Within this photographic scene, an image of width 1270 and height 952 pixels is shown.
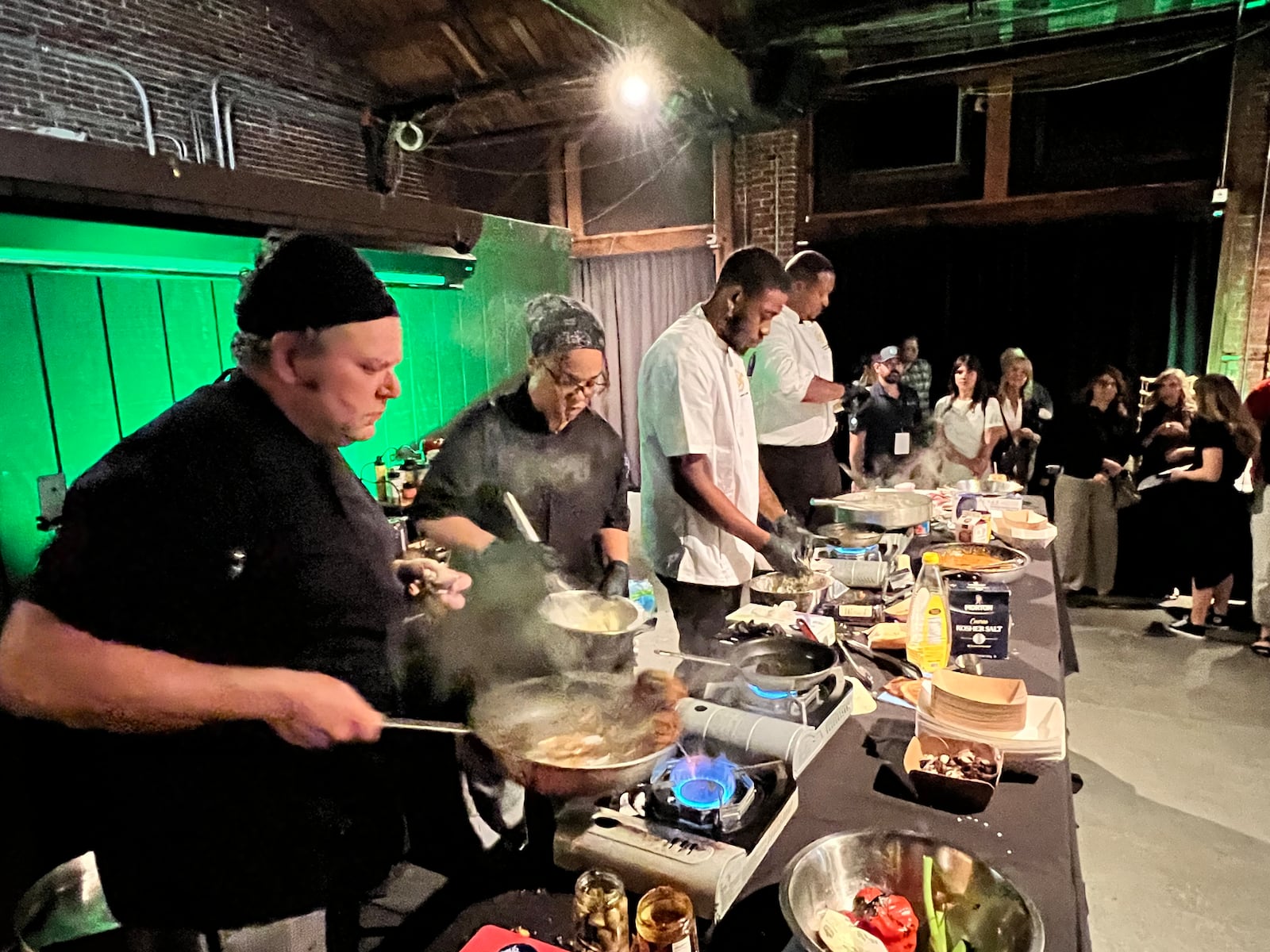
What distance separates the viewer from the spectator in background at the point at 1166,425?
15.7 ft

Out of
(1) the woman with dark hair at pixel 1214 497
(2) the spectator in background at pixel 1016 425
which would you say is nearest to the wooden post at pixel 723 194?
(2) the spectator in background at pixel 1016 425

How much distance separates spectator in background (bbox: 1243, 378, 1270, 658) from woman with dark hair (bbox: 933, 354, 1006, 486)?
1.30 meters

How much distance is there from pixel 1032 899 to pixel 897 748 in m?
0.40

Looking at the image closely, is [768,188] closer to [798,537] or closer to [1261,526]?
[1261,526]

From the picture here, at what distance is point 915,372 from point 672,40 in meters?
2.81

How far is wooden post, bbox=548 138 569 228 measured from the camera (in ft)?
24.6

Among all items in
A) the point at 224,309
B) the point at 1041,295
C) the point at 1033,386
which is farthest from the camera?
the point at 1041,295

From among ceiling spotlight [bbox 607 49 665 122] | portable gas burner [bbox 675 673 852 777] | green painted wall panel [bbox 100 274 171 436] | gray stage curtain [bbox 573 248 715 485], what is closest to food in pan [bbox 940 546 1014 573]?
portable gas burner [bbox 675 673 852 777]

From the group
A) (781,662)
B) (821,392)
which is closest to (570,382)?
(781,662)

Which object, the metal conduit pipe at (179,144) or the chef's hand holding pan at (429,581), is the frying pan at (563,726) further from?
the metal conduit pipe at (179,144)

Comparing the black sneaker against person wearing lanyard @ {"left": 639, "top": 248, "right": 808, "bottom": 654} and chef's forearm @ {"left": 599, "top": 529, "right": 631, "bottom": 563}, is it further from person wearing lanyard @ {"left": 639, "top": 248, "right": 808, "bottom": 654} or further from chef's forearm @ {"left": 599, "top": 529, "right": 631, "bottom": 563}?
chef's forearm @ {"left": 599, "top": 529, "right": 631, "bottom": 563}

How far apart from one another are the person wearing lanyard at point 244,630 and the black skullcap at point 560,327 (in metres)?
0.73

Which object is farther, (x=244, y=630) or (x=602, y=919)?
(x=244, y=630)

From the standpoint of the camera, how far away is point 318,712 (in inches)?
47.4
